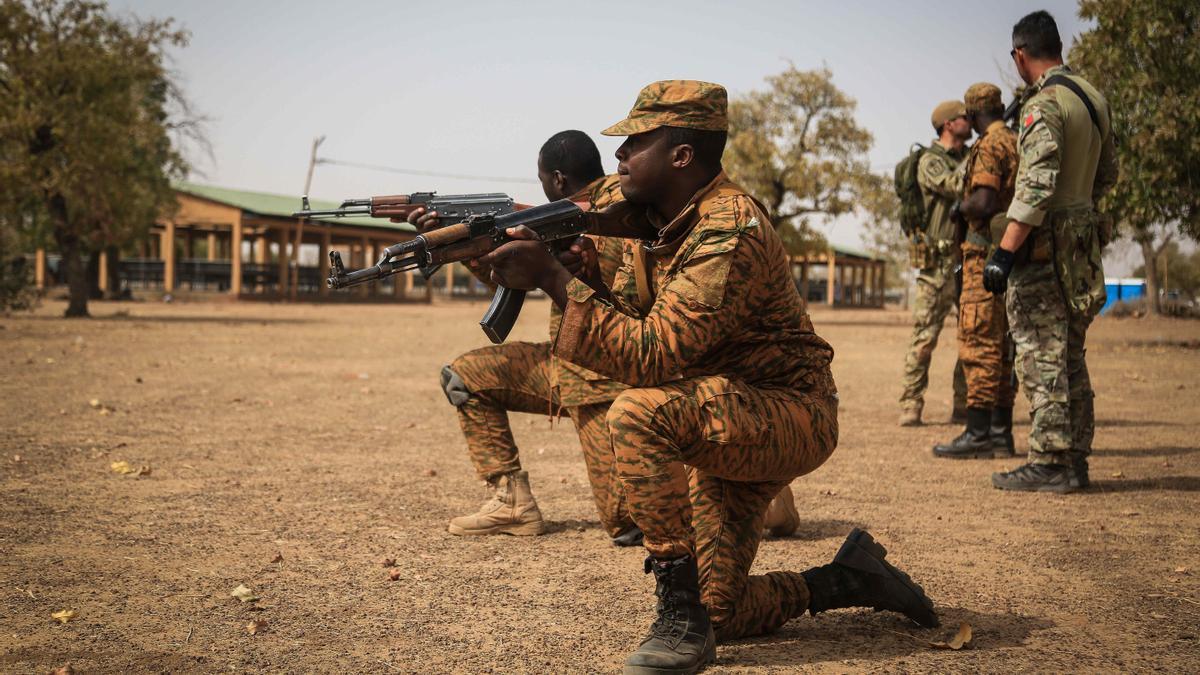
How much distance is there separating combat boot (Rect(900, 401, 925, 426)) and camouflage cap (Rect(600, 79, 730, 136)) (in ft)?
20.2

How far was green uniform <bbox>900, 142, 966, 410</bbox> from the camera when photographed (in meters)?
8.62

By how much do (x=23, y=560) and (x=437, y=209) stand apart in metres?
2.22

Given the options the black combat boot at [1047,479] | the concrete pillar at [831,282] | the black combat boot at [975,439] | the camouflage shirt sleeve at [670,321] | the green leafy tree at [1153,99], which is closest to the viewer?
the camouflage shirt sleeve at [670,321]

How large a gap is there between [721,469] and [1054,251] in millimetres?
3393

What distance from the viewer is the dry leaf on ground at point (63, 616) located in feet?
11.5

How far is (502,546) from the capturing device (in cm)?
473

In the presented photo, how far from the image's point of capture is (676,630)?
310 cm

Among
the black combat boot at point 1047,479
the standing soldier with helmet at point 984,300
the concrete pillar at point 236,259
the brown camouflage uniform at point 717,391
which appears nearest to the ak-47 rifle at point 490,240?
the brown camouflage uniform at point 717,391

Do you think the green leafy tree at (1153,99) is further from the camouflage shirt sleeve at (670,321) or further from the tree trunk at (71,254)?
the tree trunk at (71,254)

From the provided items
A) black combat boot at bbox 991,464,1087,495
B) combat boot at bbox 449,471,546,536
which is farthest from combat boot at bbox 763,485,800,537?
black combat boot at bbox 991,464,1087,495

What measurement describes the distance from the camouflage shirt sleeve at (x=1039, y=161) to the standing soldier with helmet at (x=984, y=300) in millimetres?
787

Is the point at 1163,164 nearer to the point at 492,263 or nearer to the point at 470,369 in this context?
the point at 470,369

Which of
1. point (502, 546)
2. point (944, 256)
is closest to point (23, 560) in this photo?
point (502, 546)

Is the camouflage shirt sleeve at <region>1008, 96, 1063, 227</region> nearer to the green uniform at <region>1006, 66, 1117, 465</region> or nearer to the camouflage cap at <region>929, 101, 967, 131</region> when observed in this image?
the green uniform at <region>1006, 66, 1117, 465</region>
